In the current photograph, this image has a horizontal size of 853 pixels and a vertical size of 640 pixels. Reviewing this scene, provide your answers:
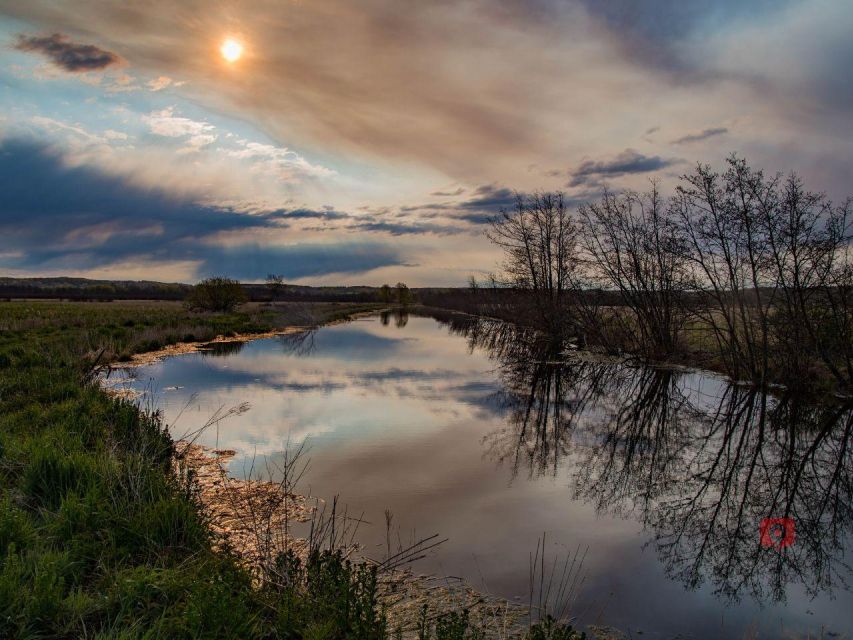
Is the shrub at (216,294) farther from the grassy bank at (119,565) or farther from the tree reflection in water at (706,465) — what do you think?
the grassy bank at (119,565)

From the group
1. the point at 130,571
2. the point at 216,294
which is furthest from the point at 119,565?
the point at 216,294

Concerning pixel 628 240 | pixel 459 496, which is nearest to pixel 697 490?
pixel 459 496

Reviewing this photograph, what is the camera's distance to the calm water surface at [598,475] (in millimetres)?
6070

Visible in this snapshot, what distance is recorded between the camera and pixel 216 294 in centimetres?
5162

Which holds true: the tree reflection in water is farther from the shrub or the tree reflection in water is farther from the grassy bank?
the shrub

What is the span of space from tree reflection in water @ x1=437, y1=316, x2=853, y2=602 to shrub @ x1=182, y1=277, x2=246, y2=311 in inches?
1529

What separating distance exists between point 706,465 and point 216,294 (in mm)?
48099

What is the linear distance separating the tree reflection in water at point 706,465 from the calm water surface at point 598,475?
1.5 inches

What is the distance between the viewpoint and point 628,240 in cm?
2475

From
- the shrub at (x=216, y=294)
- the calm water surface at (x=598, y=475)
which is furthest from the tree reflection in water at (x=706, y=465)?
the shrub at (x=216, y=294)

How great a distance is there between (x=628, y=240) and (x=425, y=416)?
14855 millimetres

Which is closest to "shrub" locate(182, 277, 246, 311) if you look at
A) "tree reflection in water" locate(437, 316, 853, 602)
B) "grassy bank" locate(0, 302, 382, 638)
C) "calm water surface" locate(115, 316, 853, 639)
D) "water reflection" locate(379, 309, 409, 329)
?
"water reflection" locate(379, 309, 409, 329)

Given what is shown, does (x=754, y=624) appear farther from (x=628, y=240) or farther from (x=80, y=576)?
(x=628, y=240)

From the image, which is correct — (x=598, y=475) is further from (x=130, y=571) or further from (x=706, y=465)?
(x=130, y=571)
